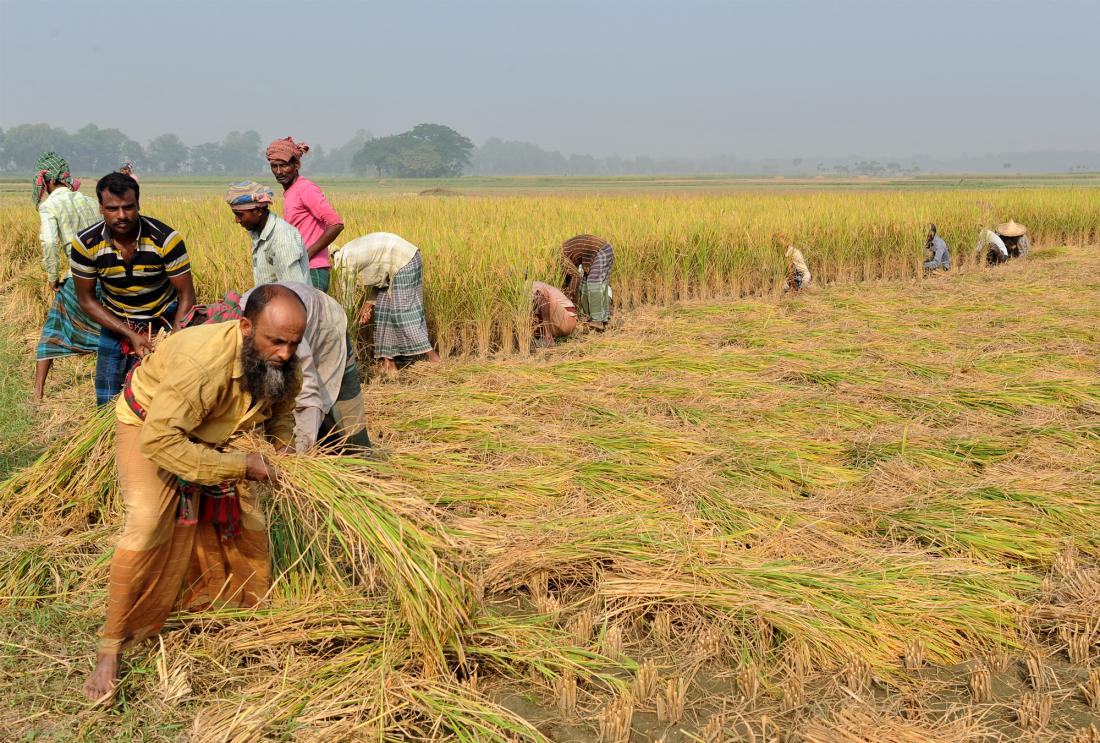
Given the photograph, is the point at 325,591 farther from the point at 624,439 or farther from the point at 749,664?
the point at 624,439

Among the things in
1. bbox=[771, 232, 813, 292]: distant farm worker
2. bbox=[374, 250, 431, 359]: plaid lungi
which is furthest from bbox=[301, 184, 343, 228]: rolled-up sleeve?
bbox=[771, 232, 813, 292]: distant farm worker

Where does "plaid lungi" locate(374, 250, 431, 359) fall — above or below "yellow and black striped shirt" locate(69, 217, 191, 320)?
below

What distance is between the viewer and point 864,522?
9.63 ft

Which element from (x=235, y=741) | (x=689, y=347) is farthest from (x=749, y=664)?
(x=689, y=347)

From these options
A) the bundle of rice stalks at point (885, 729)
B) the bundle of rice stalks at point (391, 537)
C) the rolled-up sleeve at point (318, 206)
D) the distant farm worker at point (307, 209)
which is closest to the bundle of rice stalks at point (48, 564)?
the bundle of rice stalks at point (391, 537)

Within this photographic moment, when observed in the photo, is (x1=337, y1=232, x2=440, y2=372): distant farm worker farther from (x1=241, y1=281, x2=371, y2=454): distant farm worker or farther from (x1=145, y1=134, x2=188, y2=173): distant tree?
(x1=145, y1=134, x2=188, y2=173): distant tree

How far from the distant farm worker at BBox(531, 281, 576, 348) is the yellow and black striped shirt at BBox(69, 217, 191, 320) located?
295 centimetres

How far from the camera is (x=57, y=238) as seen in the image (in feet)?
15.7

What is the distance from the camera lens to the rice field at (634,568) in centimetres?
201

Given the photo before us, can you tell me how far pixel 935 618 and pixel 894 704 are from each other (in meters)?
0.41

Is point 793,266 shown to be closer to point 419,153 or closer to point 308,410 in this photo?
point 308,410

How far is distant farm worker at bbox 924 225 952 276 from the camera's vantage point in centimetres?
979

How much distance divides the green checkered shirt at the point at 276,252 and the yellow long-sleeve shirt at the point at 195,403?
1.57 meters

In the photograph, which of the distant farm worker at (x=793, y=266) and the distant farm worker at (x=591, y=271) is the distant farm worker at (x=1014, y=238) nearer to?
the distant farm worker at (x=793, y=266)
